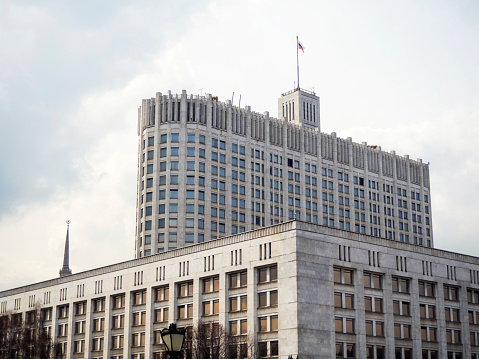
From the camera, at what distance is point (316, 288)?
78.9 meters

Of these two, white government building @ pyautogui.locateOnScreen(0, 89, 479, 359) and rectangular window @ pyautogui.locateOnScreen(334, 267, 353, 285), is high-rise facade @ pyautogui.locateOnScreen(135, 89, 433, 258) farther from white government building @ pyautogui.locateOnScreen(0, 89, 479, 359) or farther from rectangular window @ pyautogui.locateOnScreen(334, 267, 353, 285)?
rectangular window @ pyautogui.locateOnScreen(334, 267, 353, 285)

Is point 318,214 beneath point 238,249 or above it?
above

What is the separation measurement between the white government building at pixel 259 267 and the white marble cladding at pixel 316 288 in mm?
172

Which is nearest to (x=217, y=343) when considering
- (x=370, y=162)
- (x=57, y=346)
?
(x=57, y=346)

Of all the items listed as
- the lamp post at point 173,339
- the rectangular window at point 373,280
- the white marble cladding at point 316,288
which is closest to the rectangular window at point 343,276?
the white marble cladding at point 316,288

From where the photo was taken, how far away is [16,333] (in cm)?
10894

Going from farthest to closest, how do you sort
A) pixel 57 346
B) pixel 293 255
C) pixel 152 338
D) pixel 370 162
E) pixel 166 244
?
pixel 370 162 < pixel 166 244 < pixel 57 346 < pixel 152 338 < pixel 293 255

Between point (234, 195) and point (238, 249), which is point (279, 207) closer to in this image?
point (234, 195)

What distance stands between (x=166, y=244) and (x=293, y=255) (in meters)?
59.6

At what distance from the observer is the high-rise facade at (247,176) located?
5389 inches

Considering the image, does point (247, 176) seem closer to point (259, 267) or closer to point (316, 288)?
point (259, 267)

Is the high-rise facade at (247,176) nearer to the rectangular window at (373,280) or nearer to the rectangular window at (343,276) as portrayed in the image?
the rectangular window at (373,280)

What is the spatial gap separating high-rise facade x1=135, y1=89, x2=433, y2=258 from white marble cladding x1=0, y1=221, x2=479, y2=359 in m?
34.2

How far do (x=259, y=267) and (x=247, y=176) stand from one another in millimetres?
62656
